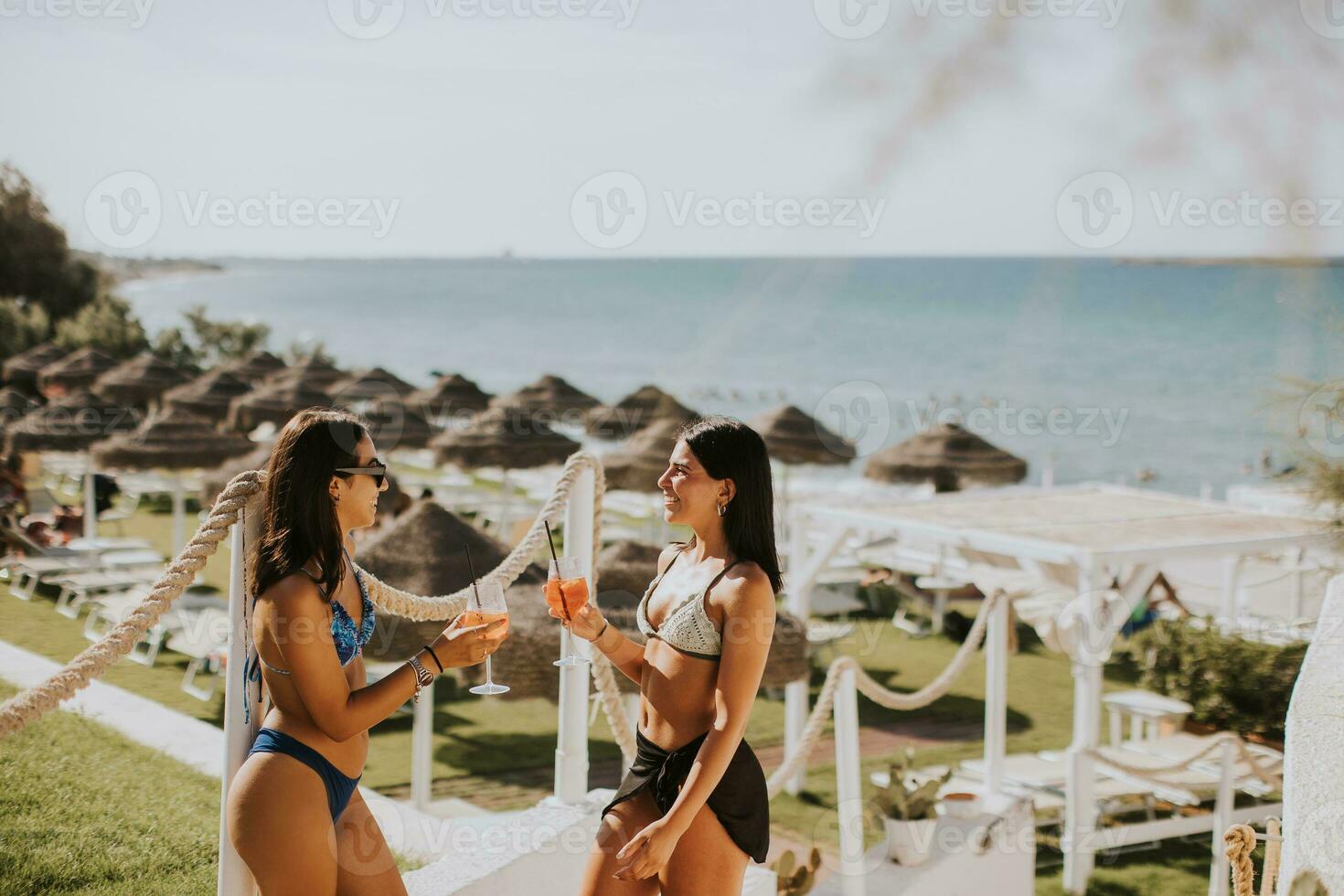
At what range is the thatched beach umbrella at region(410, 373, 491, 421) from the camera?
18891 mm

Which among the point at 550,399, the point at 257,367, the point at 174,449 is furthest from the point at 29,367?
the point at 174,449

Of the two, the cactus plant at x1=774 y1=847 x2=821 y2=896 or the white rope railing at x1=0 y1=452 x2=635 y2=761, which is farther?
the cactus plant at x1=774 y1=847 x2=821 y2=896

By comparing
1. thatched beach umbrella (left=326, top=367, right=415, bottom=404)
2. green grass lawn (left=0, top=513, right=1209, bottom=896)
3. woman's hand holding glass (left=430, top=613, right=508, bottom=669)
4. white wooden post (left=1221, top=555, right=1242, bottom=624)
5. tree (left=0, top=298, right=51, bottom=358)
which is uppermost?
tree (left=0, top=298, right=51, bottom=358)

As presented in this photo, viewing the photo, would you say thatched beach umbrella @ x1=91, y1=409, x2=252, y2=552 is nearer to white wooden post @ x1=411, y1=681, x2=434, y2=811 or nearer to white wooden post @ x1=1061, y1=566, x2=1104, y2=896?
white wooden post @ x1=411, y1=681, x2=434, y2=811

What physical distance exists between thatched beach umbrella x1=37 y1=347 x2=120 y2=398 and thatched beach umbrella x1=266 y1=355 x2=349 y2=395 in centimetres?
270

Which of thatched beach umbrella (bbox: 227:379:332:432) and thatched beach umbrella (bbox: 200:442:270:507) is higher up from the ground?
thatched beach umbrella (bbox: 227:379:332:432)

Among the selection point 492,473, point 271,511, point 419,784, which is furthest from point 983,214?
point 492,473

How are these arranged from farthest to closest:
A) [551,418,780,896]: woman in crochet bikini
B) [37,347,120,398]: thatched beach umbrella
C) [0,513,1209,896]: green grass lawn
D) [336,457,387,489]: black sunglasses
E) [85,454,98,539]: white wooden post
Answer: [37,347,120,398]: thatched beach umbrella < [85,454,98,539]: white wooden post < [0,513,1209,896]: green grass lawn < [551,418,780,896]: woman in crochet bikini < [336,457,387,489]: black sunglasses

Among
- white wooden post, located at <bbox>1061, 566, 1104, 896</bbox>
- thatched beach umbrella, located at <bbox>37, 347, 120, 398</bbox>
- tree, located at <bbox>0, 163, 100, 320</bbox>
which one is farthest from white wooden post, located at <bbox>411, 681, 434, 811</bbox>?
tree, located at <bbox>0, 163, 100, 320</bbox>

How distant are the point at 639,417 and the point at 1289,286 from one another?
18.0 meters

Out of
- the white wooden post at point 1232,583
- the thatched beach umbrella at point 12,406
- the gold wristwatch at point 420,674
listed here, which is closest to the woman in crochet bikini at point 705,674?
the gold wristwatch at point 420,674

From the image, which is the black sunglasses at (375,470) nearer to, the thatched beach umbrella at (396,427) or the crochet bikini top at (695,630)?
the crochet bikini top at (695,630)

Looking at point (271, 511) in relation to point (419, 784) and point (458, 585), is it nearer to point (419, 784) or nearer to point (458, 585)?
point (458, 585)

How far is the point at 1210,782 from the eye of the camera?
24.3 feet
